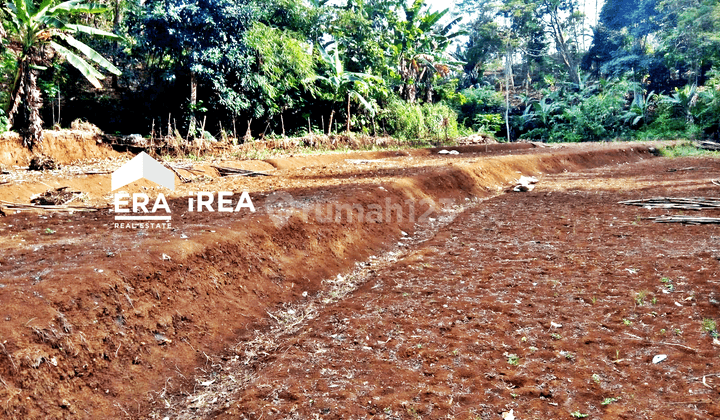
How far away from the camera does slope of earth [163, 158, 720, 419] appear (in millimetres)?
2748

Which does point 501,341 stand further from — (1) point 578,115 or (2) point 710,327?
(1) point 578,115

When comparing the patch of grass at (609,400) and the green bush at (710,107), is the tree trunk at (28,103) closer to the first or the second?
the patch of grass at (609,400)

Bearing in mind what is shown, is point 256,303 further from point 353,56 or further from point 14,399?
point 353,56

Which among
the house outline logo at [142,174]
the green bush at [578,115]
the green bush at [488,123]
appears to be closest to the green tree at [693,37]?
the green bush at [578,115]

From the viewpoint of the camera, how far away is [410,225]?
7945 millimetres

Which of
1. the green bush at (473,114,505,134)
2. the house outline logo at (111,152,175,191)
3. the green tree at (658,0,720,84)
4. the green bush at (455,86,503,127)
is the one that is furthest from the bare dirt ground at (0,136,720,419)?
the green bush at (455,86,503,127)

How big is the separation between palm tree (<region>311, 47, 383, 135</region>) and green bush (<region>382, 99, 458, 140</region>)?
8.47 feet

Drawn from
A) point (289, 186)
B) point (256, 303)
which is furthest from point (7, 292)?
point (289, 186)

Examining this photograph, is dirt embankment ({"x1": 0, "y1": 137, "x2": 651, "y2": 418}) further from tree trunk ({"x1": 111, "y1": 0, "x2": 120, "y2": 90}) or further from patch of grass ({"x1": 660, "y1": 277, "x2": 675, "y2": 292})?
tree trunk ({"x1": 111, "y1": 0, "x2": 120, "y2": 90})

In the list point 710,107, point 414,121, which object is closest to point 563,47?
point 710,107

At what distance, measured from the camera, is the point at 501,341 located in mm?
3492

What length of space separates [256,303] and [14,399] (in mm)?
2157

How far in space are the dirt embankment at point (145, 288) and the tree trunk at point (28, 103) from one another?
5349 millimetres

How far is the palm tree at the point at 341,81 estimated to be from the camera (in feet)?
57.0
